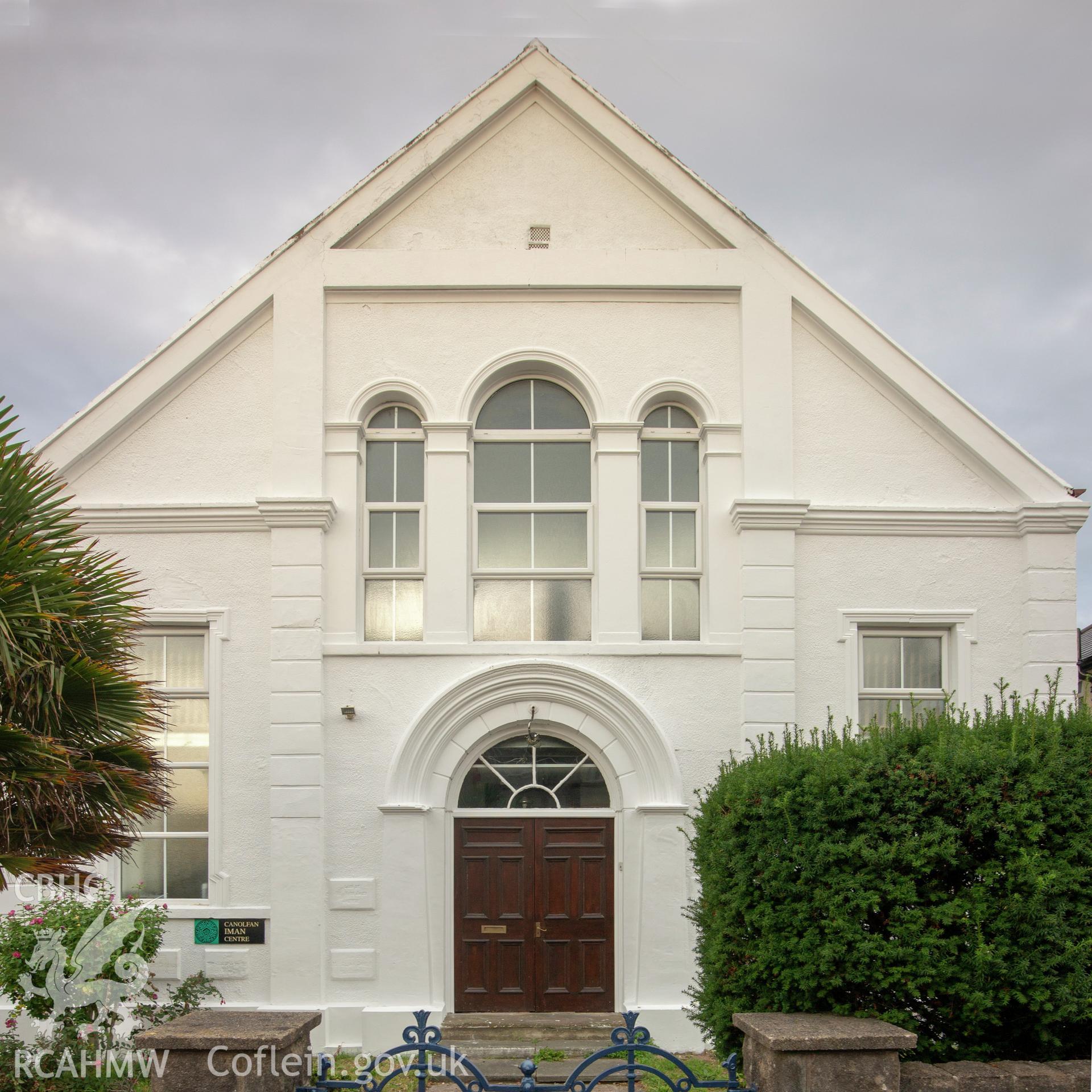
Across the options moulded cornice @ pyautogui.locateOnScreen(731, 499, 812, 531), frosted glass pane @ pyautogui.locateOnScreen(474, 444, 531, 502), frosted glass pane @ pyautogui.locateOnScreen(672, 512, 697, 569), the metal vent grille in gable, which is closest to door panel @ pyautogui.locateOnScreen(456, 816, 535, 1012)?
frosted glass pane @ pyautogui.locateOnScreen(672, 512, 697, 569)

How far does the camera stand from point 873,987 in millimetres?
7141

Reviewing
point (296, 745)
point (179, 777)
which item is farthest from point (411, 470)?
point (179, 777)

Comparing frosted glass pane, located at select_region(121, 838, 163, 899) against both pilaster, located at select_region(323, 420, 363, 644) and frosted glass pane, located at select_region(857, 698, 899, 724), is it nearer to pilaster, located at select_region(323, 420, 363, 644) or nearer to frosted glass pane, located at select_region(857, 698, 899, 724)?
pilaster, located at select_region(323, 420, 363, 644)

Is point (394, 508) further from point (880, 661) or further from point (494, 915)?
point (880, 661)

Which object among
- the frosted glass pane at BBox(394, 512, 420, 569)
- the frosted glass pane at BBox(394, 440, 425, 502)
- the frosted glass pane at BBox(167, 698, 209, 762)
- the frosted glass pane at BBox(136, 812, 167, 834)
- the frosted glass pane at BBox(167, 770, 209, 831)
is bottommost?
the frosted glass pane at BBox(136, 812, 167, 834)

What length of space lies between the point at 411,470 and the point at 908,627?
5572 millimetres

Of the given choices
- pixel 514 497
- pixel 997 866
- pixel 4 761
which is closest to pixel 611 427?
pixel 514 497

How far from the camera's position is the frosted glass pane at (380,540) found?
39.4 feet

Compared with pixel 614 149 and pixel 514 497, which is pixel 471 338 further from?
pixel 614 149

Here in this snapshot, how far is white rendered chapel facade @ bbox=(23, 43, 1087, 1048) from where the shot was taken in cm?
1132

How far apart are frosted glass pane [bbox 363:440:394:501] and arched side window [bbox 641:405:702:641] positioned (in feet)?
8.94

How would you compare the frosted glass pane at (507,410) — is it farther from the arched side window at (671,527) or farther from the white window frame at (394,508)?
the arched side window at (671,527)

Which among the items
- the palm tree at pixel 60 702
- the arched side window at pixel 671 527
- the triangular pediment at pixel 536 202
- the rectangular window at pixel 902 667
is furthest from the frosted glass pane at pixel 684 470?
the palm tree at pixel 60 702

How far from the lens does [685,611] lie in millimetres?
11977
